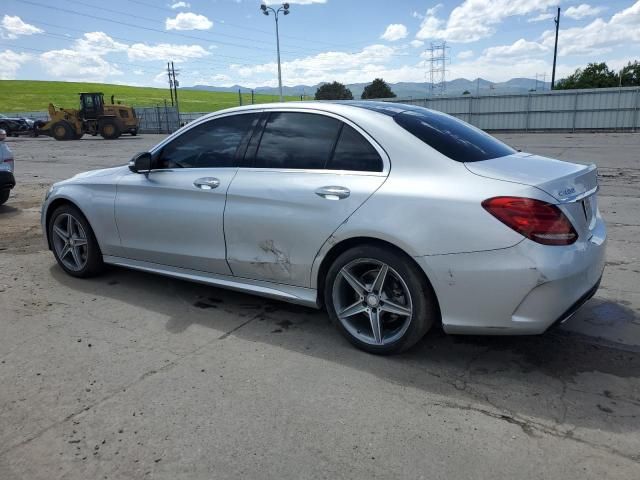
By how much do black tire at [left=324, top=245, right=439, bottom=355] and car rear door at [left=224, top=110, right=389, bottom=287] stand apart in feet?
0.75

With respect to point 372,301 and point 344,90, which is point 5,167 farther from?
point 344,90

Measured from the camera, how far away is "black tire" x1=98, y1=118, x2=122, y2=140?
34469mm

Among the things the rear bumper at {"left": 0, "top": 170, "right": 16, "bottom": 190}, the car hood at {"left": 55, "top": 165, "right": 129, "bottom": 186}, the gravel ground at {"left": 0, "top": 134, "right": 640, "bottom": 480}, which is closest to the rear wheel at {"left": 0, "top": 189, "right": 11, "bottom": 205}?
the rear bumper at {"left": 0, "top": 170, "right": 16, "bottom": 190}

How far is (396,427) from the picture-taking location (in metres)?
2.72

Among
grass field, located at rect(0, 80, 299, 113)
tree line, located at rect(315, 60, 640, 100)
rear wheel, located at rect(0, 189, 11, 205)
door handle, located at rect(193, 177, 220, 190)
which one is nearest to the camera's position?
door handle, located at rect(193, 177, 220, 190)

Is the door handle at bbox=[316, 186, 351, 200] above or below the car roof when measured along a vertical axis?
below

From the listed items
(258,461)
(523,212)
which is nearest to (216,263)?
(258,461)

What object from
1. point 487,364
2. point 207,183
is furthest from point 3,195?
point 487,364

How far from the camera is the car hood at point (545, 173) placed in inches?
119

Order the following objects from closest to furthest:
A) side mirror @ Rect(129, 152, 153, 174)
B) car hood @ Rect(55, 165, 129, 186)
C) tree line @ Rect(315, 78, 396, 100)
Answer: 1. side mirror @ Rect(129, 152, 153, 174)
2. car hood @ Rect(55, 165, 129, 186)
3. tree line @ Rect(315, 78, 396, 100)

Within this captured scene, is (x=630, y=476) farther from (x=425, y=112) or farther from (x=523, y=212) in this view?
(x=425, y=112)

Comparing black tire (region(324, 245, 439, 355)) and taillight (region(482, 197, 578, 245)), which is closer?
taillight (region(482, 197, 578, 245))

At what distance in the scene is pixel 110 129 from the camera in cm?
3453

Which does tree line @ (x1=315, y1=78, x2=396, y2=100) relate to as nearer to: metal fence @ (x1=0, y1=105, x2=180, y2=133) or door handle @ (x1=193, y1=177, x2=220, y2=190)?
metal fence @ (x1=0, y1=105, x2=180, y2=133)
